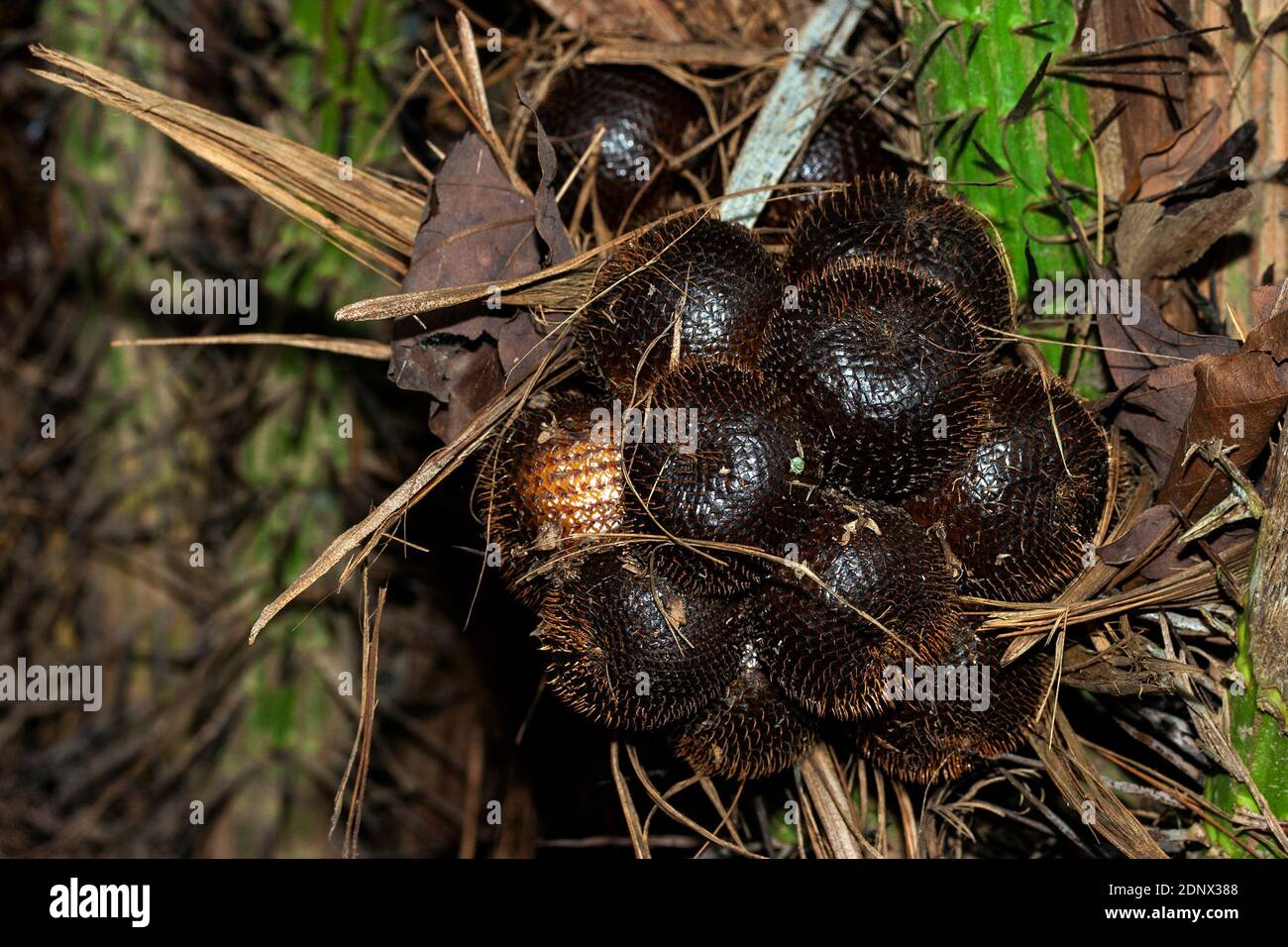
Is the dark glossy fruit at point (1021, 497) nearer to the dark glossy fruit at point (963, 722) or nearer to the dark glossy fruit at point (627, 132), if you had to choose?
the dark glossy fruit at point (963, 722)

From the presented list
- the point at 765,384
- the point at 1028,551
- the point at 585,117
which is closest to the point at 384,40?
the point at 585,117

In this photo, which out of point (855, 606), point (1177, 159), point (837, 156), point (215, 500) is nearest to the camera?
point (855, 606)

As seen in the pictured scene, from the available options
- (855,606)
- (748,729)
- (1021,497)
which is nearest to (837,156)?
(1021,497)

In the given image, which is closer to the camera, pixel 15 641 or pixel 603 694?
pixel 603 694

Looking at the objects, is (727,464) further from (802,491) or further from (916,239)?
(916,239)

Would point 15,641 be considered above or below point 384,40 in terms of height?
below
